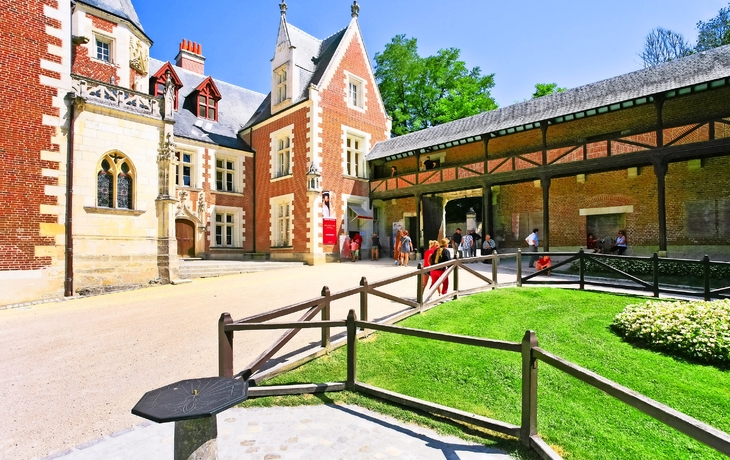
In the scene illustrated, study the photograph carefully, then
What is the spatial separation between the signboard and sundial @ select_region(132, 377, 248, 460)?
1497 cm

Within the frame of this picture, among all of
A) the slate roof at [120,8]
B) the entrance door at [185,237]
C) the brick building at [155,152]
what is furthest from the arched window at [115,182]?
the entrance door at [185,237]

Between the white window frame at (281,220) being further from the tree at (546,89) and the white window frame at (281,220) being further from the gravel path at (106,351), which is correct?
the tree at (546,89)

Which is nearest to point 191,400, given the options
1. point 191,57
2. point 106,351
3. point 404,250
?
point 106,351

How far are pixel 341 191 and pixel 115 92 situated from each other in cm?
999

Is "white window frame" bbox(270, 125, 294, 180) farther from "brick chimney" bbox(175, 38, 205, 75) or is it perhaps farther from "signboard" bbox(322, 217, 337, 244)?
"brick chimney" bbox(175, 38, 205, 75)

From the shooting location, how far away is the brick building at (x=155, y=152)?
31.3 ft

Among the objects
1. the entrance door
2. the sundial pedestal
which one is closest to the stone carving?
the entrance door

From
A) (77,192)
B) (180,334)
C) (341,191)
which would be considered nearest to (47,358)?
(180,334)

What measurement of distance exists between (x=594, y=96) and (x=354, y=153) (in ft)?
36.2

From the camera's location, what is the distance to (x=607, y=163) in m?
12.5

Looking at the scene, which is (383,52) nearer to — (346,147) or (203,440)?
(346,147)

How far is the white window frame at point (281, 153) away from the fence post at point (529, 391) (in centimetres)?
1678

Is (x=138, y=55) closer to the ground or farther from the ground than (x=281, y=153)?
farther from the ground

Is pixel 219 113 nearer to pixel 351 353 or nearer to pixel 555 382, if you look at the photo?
pixel 351 353
